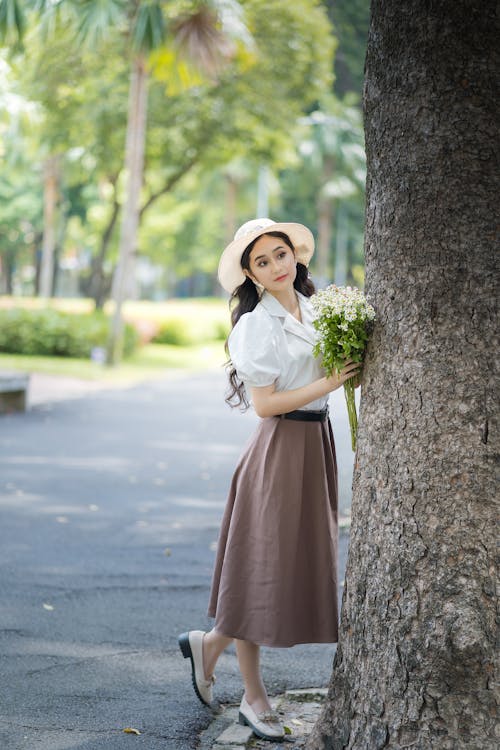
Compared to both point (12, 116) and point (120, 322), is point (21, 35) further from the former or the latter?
point (12, 116)

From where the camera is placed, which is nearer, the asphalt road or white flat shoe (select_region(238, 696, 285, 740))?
white flat shoe (select_region(238, 696, 285, 740))

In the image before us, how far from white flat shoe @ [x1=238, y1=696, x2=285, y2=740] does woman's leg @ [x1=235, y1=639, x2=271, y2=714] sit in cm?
2

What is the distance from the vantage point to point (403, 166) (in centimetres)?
285

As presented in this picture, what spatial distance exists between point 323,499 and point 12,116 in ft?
81.9

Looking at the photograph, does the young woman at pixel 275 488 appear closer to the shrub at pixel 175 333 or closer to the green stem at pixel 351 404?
the green stem at pixel 351 404

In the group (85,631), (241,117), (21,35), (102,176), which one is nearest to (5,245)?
(102,176)

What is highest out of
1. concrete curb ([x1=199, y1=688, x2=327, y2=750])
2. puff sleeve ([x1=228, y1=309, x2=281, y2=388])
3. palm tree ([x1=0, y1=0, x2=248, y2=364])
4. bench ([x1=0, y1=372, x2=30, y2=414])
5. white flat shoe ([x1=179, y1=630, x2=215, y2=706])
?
palm tree ([x1=0, y1=0, x2=248, y2=364])

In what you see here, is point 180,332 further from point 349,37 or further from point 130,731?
point 130,731

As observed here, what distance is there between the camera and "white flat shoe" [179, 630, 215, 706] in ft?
12.1

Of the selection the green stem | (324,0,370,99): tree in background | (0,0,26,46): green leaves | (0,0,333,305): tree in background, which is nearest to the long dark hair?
the green stem

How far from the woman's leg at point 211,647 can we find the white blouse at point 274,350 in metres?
0.98

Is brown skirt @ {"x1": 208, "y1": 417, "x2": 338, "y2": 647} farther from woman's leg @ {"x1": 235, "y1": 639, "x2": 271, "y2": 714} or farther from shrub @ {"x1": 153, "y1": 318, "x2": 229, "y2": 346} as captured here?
shrub @ {"x1": 153, "y1": 318, "x2": 229, "y2": 346}

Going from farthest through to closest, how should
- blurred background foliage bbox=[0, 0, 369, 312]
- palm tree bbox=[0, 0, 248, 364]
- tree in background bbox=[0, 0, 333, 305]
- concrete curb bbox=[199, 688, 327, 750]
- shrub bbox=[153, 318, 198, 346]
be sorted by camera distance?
shrub bbox=[153, 318, 198, 346]
tree in background bbox=[0, 0, 333, 305]
blurred background foliage bbox=[0, 0, 369, 312]
palm tree bbox=[0, 0, 248, 364]
concrete curb bbox=[199, 688, 327, 750]

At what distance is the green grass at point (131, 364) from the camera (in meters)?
19.0
